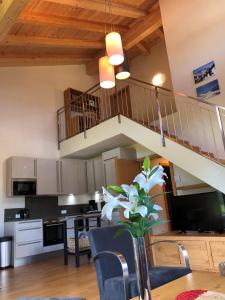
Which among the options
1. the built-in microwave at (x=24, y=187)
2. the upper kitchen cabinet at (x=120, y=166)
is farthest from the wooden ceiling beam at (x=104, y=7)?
the built-in microwave at (x=24, y=187)

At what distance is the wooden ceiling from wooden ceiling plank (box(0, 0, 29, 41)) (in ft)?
0.78

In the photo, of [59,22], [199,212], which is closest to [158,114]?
[199,212]

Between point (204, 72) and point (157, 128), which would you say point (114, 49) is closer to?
point (157, 128)

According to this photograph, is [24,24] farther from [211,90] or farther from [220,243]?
[220,243]

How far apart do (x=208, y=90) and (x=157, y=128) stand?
1213 millimetres

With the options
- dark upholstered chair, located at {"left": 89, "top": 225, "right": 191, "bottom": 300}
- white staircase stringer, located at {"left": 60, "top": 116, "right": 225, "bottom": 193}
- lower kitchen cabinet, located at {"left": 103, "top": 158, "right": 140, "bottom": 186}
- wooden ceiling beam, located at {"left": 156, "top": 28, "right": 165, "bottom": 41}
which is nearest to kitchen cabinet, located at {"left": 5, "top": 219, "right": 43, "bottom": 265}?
lower kitchen cabinet, located at {"left": 103, "top": 158, "right": 140, "bottom": 186}

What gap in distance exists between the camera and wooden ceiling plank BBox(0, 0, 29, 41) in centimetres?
345

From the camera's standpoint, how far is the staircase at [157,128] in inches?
152

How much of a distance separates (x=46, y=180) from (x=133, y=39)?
4319 millimetres

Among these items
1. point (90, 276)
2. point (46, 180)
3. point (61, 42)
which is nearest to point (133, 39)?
point (61, 42)

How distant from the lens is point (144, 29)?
6.46 m

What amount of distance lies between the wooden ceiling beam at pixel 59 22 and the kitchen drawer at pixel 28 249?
14.7 feet

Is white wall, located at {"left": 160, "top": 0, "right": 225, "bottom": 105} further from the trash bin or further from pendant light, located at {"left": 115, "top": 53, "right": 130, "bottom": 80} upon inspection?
the trash bin

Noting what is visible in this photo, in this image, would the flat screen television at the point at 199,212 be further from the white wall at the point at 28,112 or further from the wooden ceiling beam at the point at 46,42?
the wooden ceiling beam at the point at 46,42
